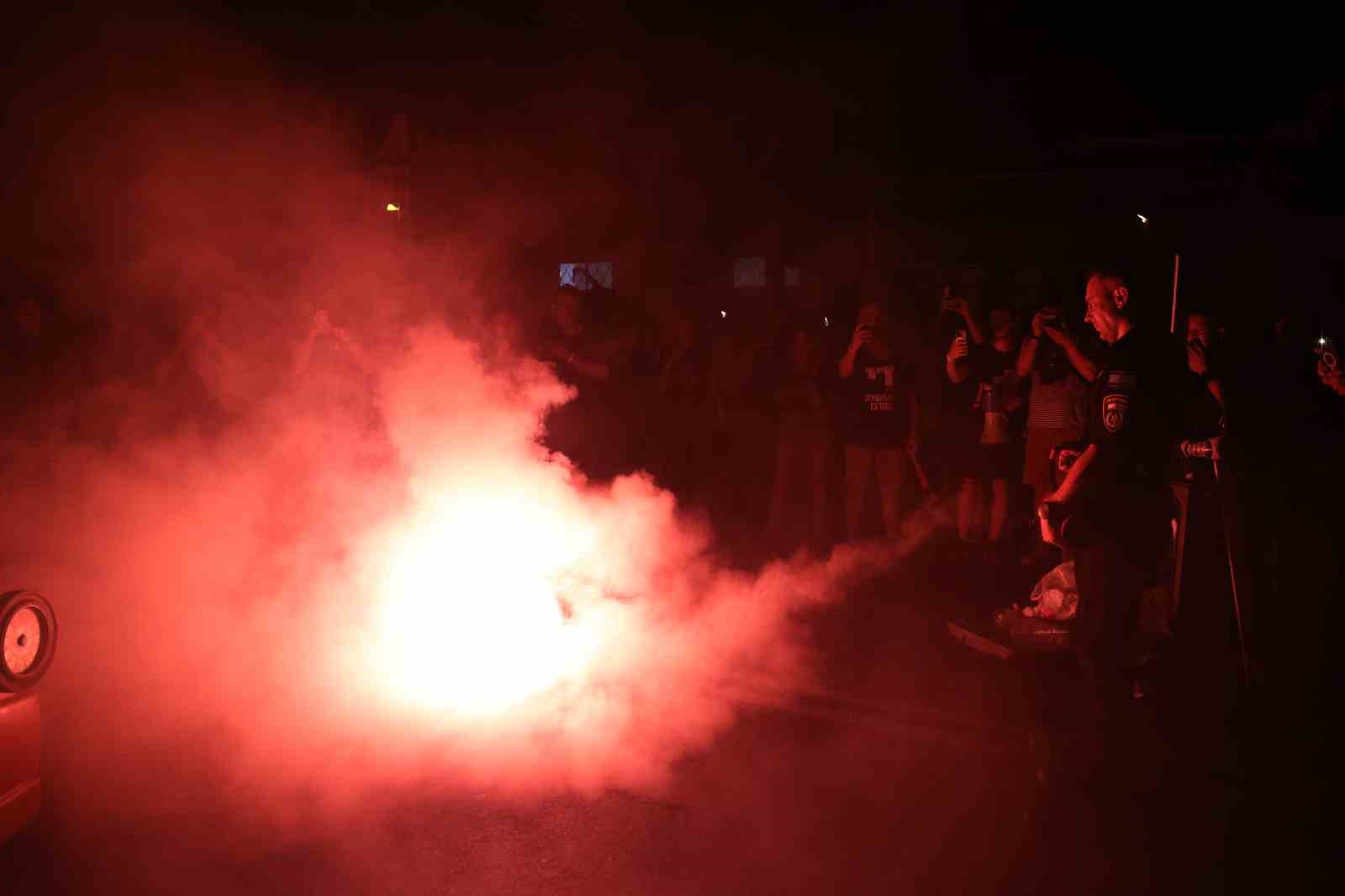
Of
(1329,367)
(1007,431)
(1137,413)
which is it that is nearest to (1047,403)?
(1007,431)

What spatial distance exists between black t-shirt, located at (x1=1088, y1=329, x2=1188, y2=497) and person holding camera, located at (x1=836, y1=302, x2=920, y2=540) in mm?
3223

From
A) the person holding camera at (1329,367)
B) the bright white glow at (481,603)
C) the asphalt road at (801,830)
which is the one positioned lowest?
the asphalt road at (801,830)

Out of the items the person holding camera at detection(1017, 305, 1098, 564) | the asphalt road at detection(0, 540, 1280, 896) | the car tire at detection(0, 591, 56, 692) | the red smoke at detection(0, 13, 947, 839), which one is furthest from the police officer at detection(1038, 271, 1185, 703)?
the car tire at detection(0, 591, 56, 692)

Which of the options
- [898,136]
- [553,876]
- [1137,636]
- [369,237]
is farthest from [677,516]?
[553,876]

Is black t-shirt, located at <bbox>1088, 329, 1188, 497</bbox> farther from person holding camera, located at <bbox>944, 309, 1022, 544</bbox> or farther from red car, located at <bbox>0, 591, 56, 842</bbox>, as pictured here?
red car, located at <bbox>0, 591, 56, 842</bbox>

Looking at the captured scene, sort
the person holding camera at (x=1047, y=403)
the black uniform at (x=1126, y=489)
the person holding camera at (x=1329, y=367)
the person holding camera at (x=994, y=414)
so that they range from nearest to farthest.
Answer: the black uniform at (x=1126, y=489)
the person holding camera at (x=1329, y=367)
the person holding camera at (x=1047, y=403)
the person holding camera at (x=994, y=414)

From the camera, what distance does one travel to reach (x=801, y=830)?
3.50 metres

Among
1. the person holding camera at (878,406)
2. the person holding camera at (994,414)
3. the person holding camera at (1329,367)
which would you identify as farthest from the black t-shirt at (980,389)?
the person holding camera at (1329,367)

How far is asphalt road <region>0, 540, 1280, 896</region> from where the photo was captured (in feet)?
10.4

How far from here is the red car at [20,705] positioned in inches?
125

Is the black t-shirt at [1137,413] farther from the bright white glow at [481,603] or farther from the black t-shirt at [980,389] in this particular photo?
the black t-shirt at [980,389]

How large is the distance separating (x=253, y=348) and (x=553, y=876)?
4.73 meters

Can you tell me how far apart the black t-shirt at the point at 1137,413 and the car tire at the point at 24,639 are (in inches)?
158

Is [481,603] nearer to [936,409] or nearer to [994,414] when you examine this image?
Result: [994,414]
